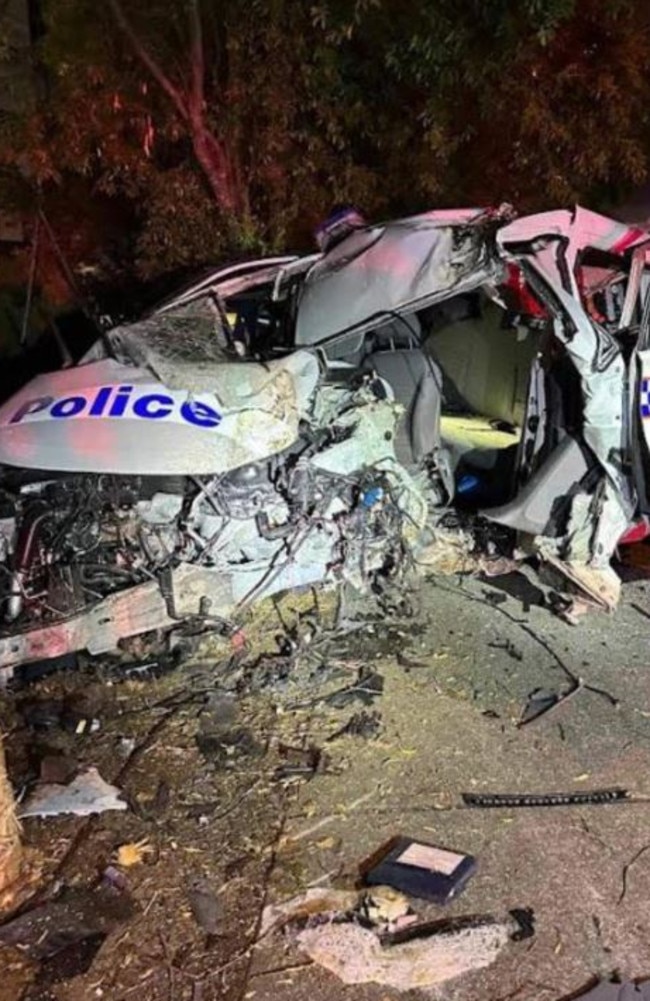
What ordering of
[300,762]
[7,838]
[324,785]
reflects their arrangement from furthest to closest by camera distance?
[300,762]
[324,785]
[7,838]

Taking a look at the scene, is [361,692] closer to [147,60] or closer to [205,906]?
[205,906]

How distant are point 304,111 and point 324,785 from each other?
25.0ft

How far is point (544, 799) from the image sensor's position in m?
3.60

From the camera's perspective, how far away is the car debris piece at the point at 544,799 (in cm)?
357

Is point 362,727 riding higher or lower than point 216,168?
lower

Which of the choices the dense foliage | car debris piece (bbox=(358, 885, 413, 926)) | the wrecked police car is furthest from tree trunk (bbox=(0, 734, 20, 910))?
the dense foliage

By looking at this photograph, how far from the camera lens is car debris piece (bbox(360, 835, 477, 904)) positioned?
3104 millimetres

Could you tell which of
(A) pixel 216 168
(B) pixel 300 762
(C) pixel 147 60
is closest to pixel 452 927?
(B) pixel 300 762

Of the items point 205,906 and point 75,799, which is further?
point 75,799

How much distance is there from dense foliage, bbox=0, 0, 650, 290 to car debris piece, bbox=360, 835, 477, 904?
7462mm

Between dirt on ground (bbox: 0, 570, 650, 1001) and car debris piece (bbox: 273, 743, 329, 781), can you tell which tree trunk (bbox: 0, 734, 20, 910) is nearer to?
dirt on ground (bbox: 0, 570, 650, 1001)

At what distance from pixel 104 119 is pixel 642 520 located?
24.2 ft

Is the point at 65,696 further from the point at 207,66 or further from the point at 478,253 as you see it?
the point at 207,66

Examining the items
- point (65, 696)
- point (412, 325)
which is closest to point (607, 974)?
point (65, 696)
